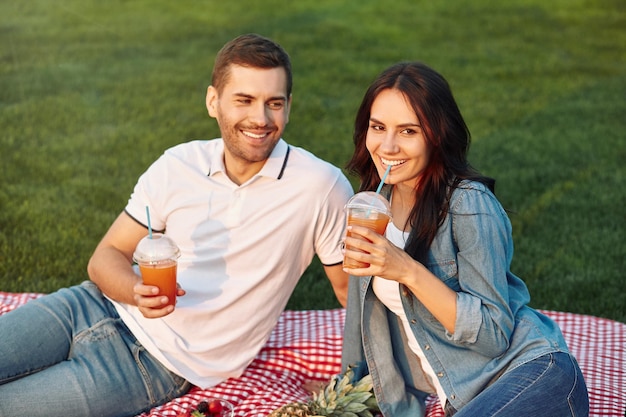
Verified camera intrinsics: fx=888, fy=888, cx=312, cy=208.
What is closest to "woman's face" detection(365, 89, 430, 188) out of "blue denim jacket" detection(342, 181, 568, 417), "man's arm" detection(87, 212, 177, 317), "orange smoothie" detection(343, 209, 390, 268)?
"blue denim jacket" detection(342, 181, 568, 417)

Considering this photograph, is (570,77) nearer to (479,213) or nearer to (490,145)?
(490,145)

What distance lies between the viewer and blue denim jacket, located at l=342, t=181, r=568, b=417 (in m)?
3.43

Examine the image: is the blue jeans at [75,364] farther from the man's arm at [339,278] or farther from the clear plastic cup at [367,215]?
the clear plastic cup at [367,215]

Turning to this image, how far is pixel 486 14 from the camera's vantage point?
45.0 ft

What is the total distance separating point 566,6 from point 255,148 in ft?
36.3

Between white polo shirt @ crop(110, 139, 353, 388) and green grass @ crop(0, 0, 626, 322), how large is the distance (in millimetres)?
1651

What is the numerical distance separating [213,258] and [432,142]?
1.22m

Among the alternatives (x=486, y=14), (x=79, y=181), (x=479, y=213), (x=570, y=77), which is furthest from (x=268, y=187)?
(x=486, y=14)

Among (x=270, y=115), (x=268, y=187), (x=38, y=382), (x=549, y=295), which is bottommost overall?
(x=549, y=295)

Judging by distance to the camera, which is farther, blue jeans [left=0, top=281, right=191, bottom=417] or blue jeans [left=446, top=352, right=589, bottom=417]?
blue jeans [left=0, top=281, right=191, bottom=417]

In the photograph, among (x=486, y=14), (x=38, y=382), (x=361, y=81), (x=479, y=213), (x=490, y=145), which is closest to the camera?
(x=479, y=213)

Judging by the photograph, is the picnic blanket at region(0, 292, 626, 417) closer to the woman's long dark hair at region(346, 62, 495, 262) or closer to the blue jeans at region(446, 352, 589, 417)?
the blue jeans at region(446, 352, 589, 417)

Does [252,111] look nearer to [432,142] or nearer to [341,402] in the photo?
[432,142]

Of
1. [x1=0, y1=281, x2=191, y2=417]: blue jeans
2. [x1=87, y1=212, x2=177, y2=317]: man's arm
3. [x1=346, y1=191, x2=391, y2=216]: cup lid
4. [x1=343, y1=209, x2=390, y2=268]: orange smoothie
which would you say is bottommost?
[x1=0, y1=281, x2=191, y2=417]: blue jeans
